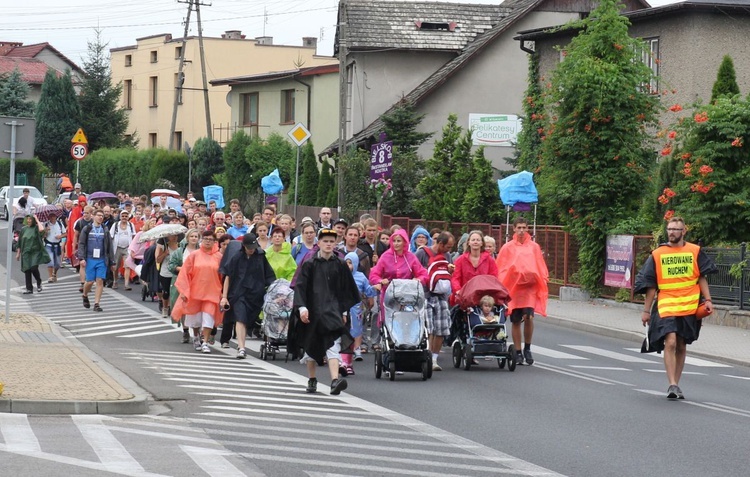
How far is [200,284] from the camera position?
17.8m

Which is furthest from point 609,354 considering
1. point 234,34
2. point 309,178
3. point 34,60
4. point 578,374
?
point 34,60

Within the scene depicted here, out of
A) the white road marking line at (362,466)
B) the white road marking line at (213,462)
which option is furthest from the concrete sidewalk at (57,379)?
the white road marking line at (362,466)

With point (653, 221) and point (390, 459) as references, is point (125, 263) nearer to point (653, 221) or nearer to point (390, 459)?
point (653, 221)

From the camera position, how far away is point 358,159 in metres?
38.3

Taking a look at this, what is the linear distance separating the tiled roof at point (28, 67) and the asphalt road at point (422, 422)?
3124 inches

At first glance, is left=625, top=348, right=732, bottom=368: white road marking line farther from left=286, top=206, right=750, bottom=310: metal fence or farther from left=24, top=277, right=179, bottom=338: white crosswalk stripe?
left=24, top=277, right=179, bottom=338: white crosswalk stripe

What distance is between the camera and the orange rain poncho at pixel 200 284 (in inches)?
698

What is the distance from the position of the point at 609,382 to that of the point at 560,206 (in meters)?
14.9

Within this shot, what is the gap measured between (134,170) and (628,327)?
45.3 meters

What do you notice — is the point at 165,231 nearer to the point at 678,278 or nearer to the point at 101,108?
the point at 678,278

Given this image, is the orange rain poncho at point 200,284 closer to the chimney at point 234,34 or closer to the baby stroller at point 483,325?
the baby stroller at point 483,325

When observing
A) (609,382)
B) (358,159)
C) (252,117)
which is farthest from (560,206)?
(252,117)

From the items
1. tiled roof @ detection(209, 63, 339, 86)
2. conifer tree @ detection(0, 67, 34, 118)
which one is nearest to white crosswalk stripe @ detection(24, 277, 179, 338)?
tiled roof @ detection(209, 63, 339, 86)

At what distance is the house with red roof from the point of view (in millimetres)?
94250
